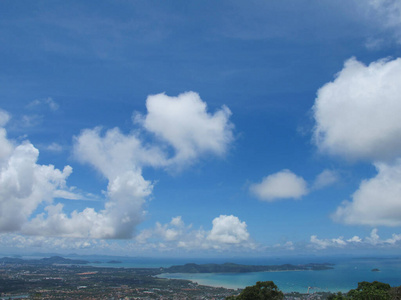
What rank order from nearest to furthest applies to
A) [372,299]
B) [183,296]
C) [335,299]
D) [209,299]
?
[372,299], [335,299], [209,299], [183,296]

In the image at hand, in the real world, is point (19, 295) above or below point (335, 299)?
below

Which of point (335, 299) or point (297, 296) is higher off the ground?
point (335, 299)

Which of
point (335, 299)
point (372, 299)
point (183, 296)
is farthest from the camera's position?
point (183, 296)

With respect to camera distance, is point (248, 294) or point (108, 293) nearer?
point (248, 294)

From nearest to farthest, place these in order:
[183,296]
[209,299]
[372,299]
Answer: [372,299]
[209,299]
[183,296]

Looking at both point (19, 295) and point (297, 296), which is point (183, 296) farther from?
point (19, 295)

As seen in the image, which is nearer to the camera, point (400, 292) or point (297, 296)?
point (400, 292)

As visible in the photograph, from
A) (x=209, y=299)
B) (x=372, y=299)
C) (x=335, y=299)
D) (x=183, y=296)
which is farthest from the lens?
(x=183, y=296)

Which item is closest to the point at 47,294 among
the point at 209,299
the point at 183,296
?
the point at 183,296

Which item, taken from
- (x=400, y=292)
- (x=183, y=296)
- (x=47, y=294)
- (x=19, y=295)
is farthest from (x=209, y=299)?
(x=400, y=292)
